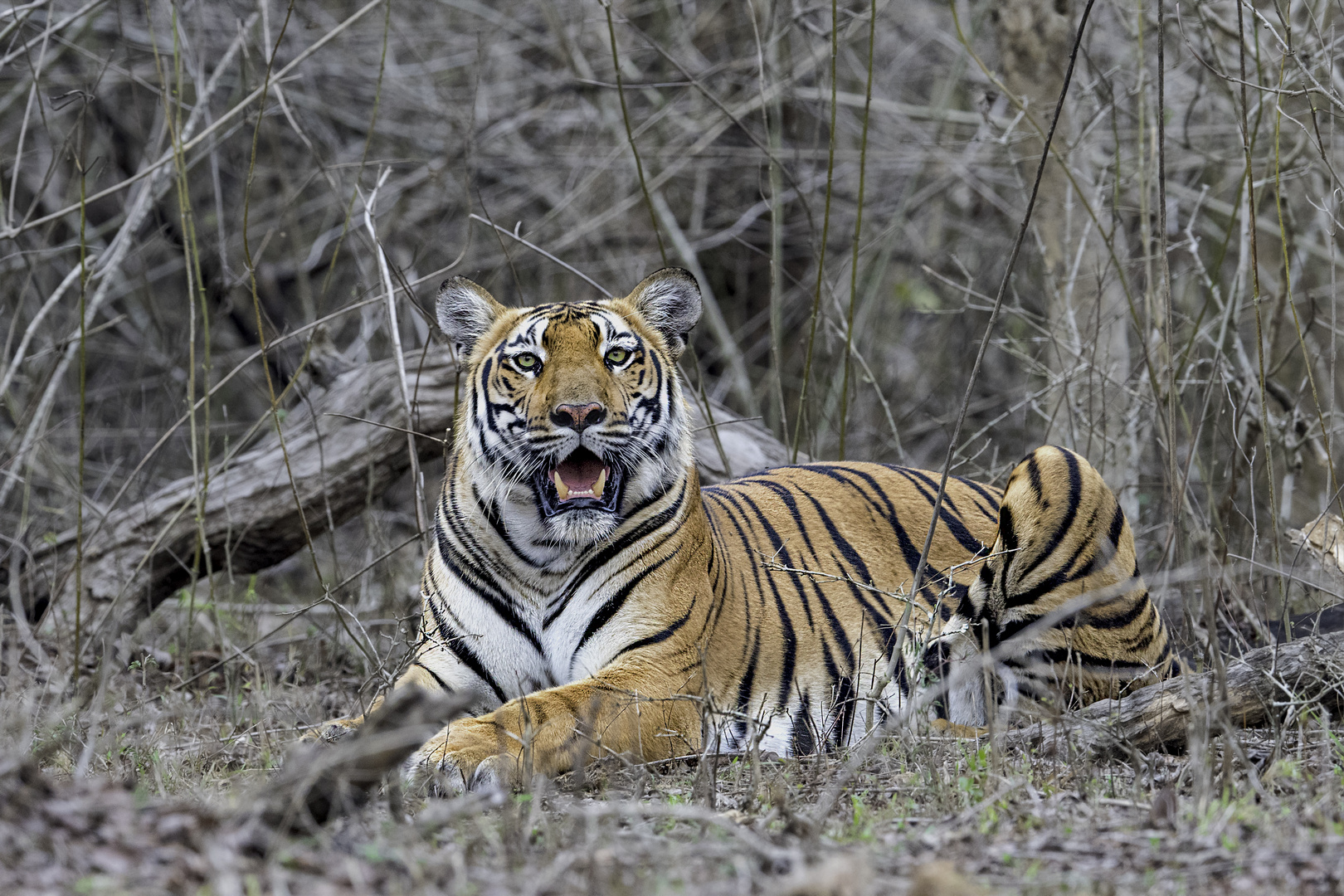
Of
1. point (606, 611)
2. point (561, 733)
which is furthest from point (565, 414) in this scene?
point (561, 733)

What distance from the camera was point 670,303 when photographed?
15.0 ft

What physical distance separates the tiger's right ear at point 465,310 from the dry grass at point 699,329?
49cm

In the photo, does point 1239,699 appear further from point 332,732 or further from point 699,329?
point 699,329

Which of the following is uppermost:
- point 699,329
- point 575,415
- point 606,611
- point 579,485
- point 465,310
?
point 699,329

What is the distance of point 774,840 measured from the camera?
2.56 m

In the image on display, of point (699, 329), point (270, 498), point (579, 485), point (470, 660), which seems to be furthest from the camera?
point (699, 329)

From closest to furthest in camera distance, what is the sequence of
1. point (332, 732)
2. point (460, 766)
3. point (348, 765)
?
point (348, 765) < point (460, 766) < point (332, 732)

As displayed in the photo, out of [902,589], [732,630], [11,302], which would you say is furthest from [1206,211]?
[11,302]

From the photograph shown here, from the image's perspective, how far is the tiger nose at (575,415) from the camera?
154 inches

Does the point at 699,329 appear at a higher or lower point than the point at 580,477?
higher

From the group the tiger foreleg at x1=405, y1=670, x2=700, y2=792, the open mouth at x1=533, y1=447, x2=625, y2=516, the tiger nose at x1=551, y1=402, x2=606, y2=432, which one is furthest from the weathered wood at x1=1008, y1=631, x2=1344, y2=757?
the tiger nose at x1=551, y1=402, x2=606, y2=432

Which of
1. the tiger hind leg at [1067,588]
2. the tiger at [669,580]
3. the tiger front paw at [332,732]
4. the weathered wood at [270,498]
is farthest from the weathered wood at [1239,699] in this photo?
the weathered wood at [270,498]

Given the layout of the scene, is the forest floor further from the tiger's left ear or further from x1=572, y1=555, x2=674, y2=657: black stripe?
the tiger's left ear

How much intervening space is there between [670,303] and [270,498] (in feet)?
7.74
